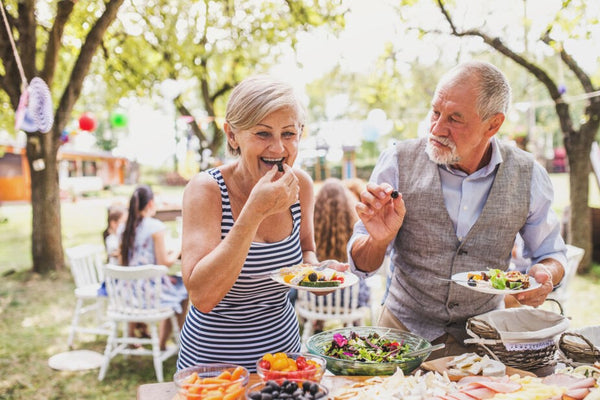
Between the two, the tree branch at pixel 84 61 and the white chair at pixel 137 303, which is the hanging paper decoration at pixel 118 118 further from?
the white chair at pixel 137 303

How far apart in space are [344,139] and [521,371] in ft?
50.1

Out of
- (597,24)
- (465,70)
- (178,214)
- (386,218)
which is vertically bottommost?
(178,214)

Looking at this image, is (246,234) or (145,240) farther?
(145,240)

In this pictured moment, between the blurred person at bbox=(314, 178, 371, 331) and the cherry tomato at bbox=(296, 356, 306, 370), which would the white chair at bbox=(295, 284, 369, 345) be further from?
the cherry tomato at bbox=(296, 356, 306, 370)

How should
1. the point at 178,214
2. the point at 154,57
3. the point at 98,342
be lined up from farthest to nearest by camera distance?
the point at 154,57 < the point at 178,214 < the point at 98,342

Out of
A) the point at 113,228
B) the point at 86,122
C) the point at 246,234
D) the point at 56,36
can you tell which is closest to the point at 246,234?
the point at 246,234

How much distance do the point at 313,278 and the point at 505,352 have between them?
0.71 meters

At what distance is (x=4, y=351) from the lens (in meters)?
5.54

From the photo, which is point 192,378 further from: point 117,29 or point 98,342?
point 117,29

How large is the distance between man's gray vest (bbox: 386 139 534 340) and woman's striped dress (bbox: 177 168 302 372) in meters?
0.52

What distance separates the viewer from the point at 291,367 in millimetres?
1470

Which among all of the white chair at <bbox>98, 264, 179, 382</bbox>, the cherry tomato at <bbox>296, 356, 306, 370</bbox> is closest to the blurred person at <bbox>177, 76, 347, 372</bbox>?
the cherry tomato at <bbox>296, 356, 306, 370</bbox>

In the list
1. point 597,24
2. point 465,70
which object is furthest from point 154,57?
point 465,70

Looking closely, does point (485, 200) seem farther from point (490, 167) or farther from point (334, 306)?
point (334, 306)
